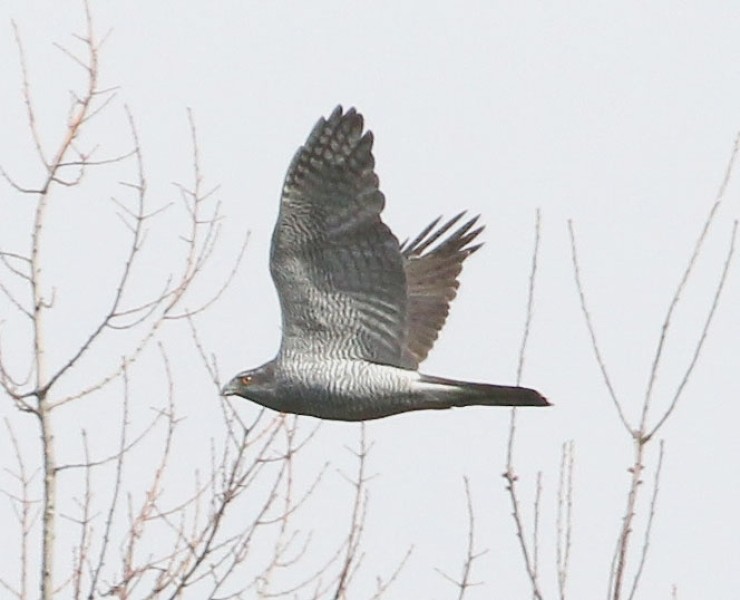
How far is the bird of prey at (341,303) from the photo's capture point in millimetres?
7262

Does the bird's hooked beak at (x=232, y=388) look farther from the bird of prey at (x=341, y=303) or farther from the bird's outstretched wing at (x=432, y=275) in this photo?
the bird's outstretched wing at (x=432, y=275)

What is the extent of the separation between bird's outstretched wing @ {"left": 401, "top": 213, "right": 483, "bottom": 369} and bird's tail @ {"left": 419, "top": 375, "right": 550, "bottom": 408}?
1.56 metres

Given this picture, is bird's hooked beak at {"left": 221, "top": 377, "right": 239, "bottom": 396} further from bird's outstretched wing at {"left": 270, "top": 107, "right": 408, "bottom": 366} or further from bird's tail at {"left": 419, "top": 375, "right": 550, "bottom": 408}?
bird's tail at {"left": 419, "top": 375, "right": 550, "bottom": 408}

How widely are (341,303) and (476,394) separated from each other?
736mm

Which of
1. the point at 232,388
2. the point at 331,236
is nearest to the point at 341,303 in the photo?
the point at 331,236

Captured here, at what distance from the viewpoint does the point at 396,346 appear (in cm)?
762

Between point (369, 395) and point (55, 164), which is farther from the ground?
point (55, 164)

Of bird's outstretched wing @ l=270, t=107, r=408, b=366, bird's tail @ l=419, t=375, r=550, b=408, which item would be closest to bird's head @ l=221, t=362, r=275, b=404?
bird's outstretched wing @ l=270, t=107, r=408, b=366

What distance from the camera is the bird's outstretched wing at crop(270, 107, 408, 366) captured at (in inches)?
285

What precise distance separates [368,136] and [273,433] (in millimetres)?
1371

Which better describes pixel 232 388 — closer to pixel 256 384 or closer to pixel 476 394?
pixel 256 384

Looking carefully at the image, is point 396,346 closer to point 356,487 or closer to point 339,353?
point 339,353

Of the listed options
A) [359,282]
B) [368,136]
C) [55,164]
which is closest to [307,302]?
[359,282]

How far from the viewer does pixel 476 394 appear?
24.0 ft
